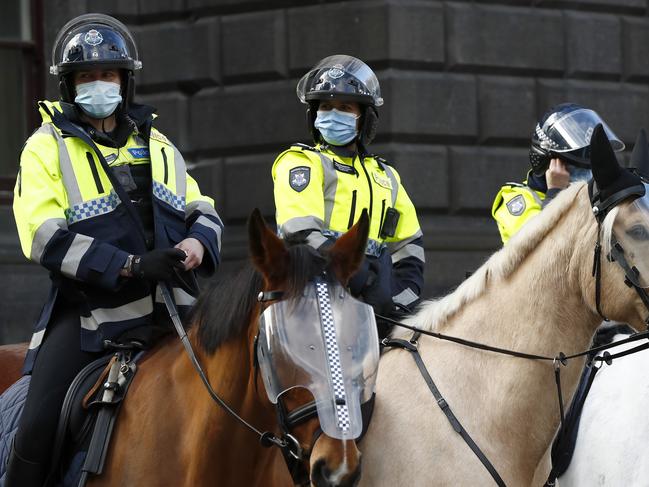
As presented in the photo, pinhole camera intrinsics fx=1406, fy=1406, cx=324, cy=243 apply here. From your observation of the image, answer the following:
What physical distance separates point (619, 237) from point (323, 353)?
44.0 inches

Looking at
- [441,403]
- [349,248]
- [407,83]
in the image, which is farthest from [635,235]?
[407,83]

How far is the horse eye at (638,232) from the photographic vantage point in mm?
4543

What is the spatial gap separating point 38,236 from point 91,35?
82cm

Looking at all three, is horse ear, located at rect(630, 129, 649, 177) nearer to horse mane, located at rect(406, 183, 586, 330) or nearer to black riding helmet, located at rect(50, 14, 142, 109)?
horse mane, located at rect(406, 183, 586, 330)

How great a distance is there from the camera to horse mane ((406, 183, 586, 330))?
4793mm

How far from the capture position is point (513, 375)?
4.76 meters

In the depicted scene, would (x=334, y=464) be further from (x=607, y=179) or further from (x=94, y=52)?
(x=94, y=52)

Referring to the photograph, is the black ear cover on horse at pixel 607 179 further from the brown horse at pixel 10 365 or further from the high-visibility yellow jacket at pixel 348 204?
the brown horse at pixel 10 365

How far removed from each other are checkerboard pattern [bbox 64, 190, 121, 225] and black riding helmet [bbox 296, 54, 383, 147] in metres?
1.14

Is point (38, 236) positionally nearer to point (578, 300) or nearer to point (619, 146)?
point (578, 300)

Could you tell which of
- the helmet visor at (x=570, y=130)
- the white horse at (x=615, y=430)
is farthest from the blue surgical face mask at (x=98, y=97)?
the white horse at (x=615, y=430)

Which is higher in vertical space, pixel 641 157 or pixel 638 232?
pixel 641 157

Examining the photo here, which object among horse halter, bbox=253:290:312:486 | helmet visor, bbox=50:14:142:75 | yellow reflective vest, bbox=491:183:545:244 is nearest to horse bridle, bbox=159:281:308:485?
horse halter, bbox=253:290:312:486

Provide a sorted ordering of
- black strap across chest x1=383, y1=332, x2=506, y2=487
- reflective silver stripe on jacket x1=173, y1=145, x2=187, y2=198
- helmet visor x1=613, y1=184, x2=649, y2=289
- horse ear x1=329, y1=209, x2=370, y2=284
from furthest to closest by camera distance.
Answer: reflective silver stripe on jacket x1=173, y1=145, x2=187, y2=198
black strap across chest x1=383, y1=332, x2=506, y2=487
helmet visor x1=613, y1=184, x2=649, y2=289
horse ear x1=329, y1=209, x2=370, y2=284
